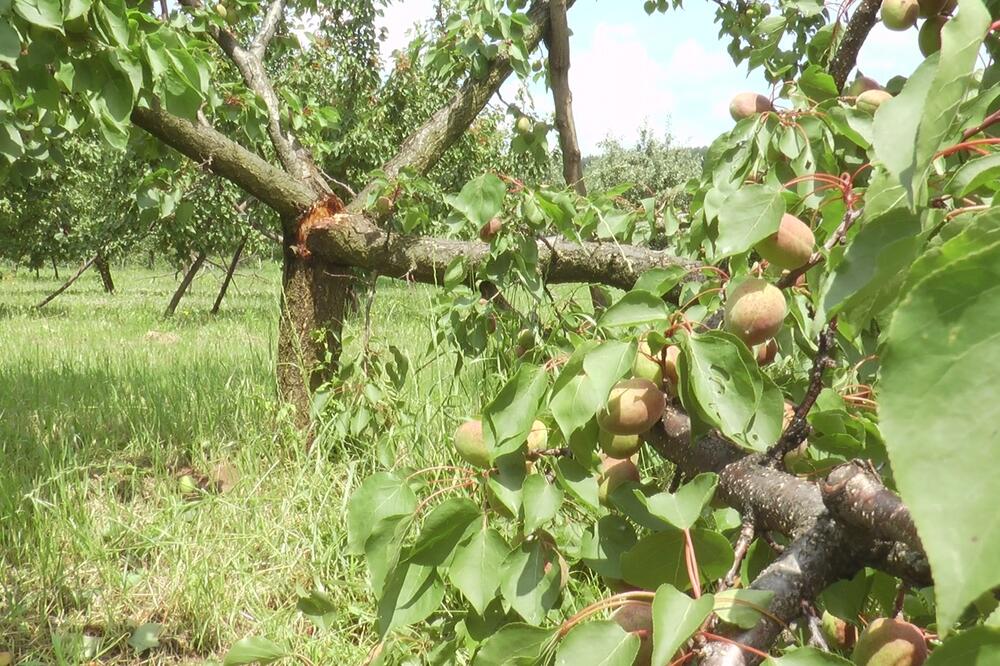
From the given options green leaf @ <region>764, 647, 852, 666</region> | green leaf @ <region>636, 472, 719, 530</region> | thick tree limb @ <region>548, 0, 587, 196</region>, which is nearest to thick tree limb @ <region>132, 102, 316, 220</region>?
thick tree limb @ <region>548, 0, 587, 196</region>

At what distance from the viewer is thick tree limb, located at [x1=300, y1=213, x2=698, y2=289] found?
8.54 ft

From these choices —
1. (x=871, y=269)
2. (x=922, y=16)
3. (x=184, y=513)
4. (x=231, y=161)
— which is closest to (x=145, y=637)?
(x=184, y=513)

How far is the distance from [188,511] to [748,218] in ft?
6.99

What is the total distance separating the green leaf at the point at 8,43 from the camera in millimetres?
1367

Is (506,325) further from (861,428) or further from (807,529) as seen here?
(807,529)

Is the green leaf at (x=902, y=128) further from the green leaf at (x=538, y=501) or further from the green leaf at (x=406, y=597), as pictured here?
the green leaf at (x=406, y=597)

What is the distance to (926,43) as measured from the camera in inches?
44.9

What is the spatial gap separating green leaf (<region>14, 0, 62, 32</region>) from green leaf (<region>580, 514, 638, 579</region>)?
1309 millimetres

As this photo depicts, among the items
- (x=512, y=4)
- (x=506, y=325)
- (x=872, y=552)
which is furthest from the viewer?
(x=512, y=4)

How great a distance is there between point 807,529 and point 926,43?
76 centimetres

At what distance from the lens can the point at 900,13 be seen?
3.66 ft

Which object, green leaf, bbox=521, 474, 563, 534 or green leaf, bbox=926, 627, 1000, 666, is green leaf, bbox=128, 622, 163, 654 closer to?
green leaf, bbox=521, 474, 563, 534

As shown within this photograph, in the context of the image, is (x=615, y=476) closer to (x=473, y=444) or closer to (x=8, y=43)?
(x=473, y=444)

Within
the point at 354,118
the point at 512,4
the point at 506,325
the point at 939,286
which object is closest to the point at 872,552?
the point at 939,286
